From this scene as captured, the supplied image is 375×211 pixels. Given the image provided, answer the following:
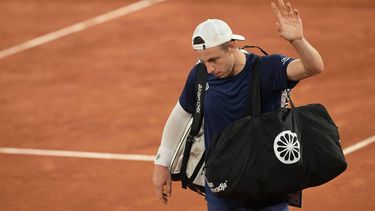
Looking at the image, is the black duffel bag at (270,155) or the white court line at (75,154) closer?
the black duffel bag at (270,155)

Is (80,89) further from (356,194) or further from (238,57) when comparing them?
(238,57)

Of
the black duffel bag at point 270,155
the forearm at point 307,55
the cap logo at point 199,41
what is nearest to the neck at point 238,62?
the black duffel bag at point 270,155

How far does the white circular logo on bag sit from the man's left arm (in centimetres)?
44

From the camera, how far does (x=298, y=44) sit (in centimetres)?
591

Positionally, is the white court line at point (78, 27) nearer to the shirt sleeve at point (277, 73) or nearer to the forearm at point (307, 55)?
the shirt sleeve at point (277, 73)

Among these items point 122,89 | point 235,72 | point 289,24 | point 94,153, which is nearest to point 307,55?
point 289,24

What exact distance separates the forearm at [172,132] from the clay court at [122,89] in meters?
2.90

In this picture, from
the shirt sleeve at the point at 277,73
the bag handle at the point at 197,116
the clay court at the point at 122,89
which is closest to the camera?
the shirt sleeve at the point at 277,73

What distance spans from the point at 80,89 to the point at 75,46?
184 centimetres

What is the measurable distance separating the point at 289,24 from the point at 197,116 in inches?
41.6

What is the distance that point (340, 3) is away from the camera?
16.0 meters

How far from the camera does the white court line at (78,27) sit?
577 inches

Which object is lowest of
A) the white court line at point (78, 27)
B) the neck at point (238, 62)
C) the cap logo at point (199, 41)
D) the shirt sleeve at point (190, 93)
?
the white court line at point (78, 27)

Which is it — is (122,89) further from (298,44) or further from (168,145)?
(298,44)
